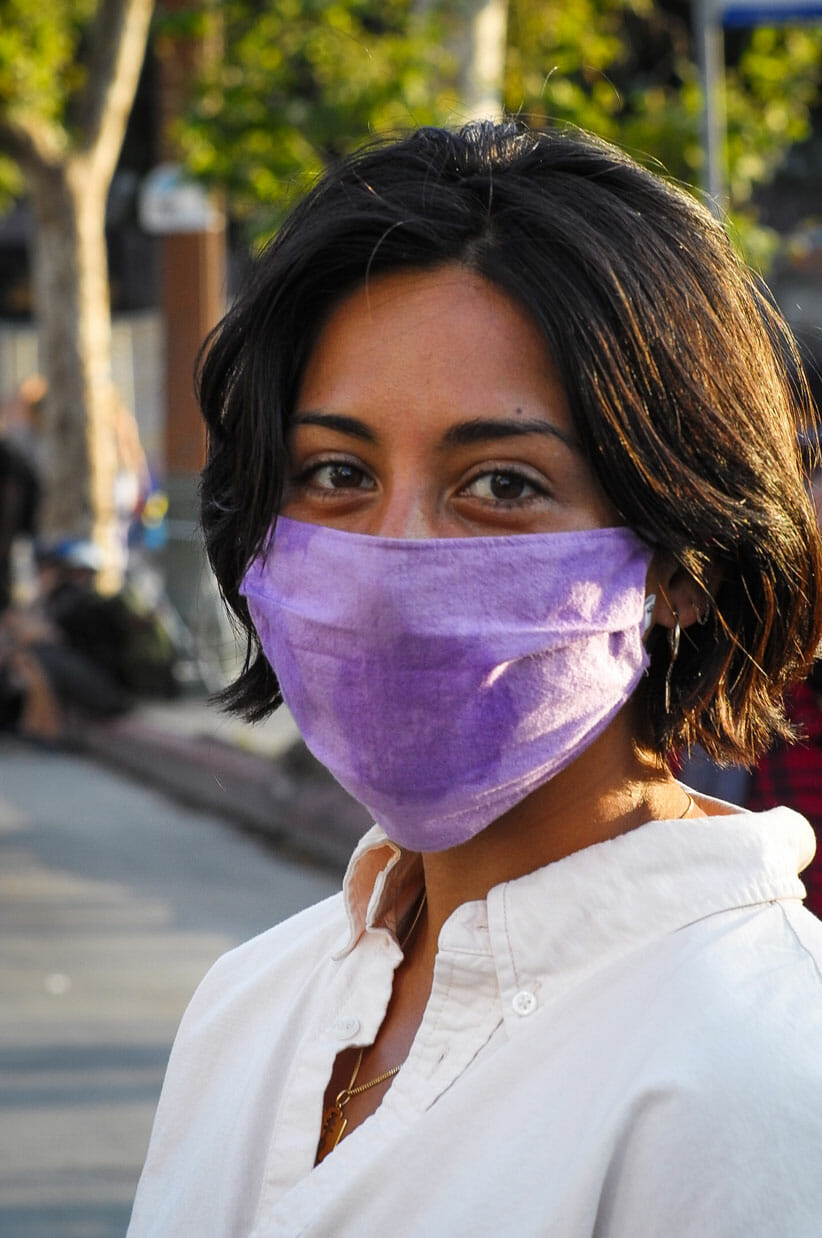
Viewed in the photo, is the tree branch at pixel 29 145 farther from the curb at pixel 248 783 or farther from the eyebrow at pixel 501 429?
the eyebrow at pixel 501 429

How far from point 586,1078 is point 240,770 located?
25.0 ft

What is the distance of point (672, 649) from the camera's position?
1.58 m

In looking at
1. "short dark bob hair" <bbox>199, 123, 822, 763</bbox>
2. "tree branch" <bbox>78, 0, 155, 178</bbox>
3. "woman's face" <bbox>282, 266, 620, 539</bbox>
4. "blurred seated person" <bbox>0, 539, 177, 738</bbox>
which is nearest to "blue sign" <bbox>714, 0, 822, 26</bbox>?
"short dark bob hair" <bbox>199, 123, 822, 763</bbox>

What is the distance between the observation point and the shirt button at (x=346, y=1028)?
1580 mm

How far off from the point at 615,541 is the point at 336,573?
24cm

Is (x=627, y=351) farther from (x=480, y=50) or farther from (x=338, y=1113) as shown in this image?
(x=480, y=50)

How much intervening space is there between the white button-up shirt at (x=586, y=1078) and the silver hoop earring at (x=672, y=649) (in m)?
0.19

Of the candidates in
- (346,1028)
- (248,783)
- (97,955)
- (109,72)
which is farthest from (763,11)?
(109,72)

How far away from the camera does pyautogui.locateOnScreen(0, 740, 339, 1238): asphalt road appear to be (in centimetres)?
424

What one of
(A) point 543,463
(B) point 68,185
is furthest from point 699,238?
(B) point 68,185

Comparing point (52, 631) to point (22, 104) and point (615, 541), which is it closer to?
point (22, 104)

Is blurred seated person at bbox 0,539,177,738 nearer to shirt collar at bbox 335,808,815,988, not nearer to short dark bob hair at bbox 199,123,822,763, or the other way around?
short dark bob hair at bbox 199,123,822,763

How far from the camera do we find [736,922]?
132cm

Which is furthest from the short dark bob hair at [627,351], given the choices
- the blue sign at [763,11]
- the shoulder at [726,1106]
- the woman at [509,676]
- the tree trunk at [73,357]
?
the tree trunk at [73,357]
